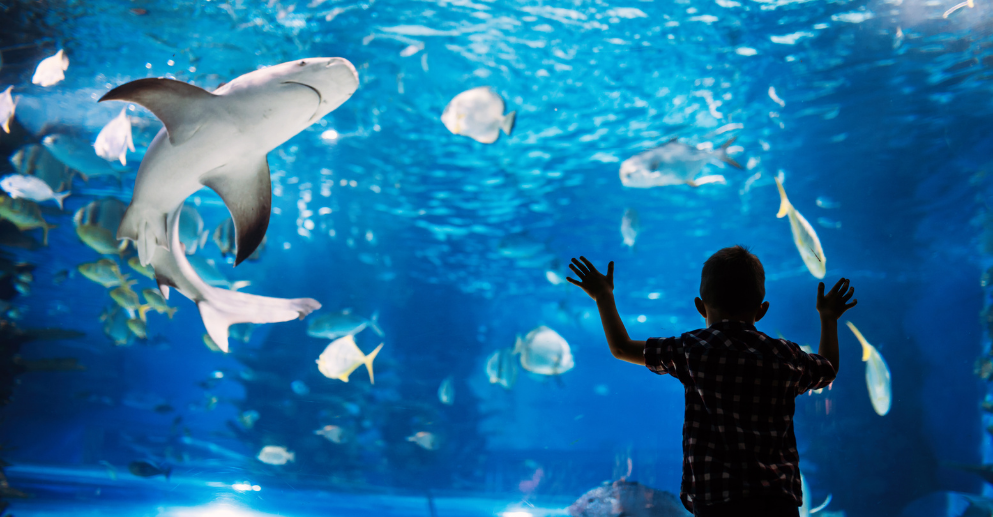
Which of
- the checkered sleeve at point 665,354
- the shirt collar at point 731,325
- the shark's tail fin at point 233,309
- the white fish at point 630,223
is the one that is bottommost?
the checkered sleeve at point 665,354

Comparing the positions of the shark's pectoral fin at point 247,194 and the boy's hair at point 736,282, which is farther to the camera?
the shark's pectoral fin at point 247,194

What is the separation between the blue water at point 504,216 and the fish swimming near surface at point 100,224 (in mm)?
3017

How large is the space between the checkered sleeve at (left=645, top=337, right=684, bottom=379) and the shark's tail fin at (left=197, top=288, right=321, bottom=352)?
1.94m

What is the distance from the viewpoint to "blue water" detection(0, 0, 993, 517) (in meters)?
7.35

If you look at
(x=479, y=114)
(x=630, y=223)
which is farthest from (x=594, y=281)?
(x=630, y=223)

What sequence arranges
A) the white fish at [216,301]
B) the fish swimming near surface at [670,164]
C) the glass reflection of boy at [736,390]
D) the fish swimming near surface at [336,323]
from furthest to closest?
the fish swimming near surface at [336,323]
the fish swimming near surface at [670,164]
the white fish at [216,301]
the glass reflection of boy at [736,390]

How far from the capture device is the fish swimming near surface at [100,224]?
631 cm

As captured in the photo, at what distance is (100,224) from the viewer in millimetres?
6438

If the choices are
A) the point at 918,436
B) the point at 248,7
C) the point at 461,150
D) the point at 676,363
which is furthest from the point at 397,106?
the point at 918,436

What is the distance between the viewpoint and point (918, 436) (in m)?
12.5

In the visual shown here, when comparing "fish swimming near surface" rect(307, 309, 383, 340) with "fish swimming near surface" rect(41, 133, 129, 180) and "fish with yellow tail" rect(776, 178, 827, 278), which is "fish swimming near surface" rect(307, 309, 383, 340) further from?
"fish with yellow tail" rect(776, 178, 827, 278)

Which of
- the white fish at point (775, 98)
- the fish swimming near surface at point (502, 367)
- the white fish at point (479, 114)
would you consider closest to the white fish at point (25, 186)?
the white fish at point (479, 114)

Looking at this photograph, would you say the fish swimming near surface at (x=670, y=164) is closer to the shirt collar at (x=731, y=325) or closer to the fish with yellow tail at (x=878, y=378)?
the fish with yellow tail at (x=878, y=378)

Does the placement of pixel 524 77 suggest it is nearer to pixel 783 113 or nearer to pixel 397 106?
pixel 397 106
